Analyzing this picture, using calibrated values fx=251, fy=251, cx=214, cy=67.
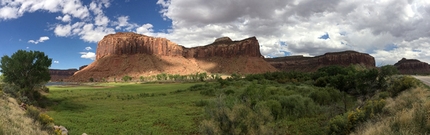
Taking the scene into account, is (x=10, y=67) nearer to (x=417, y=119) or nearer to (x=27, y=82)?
(x=27, y=82)

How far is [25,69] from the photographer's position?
30.5 m

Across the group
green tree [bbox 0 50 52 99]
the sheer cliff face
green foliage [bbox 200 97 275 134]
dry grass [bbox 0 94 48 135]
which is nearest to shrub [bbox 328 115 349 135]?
green foliage [bbox 200 97 275 134]

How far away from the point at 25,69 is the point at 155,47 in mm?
144897

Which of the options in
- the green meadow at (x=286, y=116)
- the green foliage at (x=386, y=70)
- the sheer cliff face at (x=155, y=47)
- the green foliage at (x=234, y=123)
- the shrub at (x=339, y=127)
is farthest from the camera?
A: the sheer cliff face at (x=155, y=47)

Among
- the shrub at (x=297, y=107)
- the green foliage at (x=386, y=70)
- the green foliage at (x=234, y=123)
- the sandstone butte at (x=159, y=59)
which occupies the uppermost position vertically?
the sandstone butte at (x=159, y=59)

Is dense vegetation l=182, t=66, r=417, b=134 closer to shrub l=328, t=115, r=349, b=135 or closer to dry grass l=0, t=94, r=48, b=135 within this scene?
shrub l=328, t=115, r=349, b=135

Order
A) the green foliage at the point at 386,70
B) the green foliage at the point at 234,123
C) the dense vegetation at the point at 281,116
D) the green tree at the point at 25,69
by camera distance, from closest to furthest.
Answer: the green foliage at the point at 234,123, the dense vegetation at the point at 281,116, the green foliage at the point at 386,70, the green tree at the point at 25,69

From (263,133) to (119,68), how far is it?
146530 millimetres

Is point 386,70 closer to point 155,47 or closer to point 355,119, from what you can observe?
point 355,119

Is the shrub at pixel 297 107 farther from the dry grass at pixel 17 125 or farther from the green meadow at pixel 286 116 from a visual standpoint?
the dry grass at pixel 17 125

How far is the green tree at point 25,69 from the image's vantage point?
2961cm

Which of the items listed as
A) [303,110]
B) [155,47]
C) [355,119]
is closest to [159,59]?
[155,47]

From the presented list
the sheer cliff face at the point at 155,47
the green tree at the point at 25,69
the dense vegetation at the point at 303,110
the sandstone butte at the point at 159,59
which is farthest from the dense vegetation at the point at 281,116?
the sheer cliff face at the point at 155,47

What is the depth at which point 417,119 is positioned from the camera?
26.5 ft
